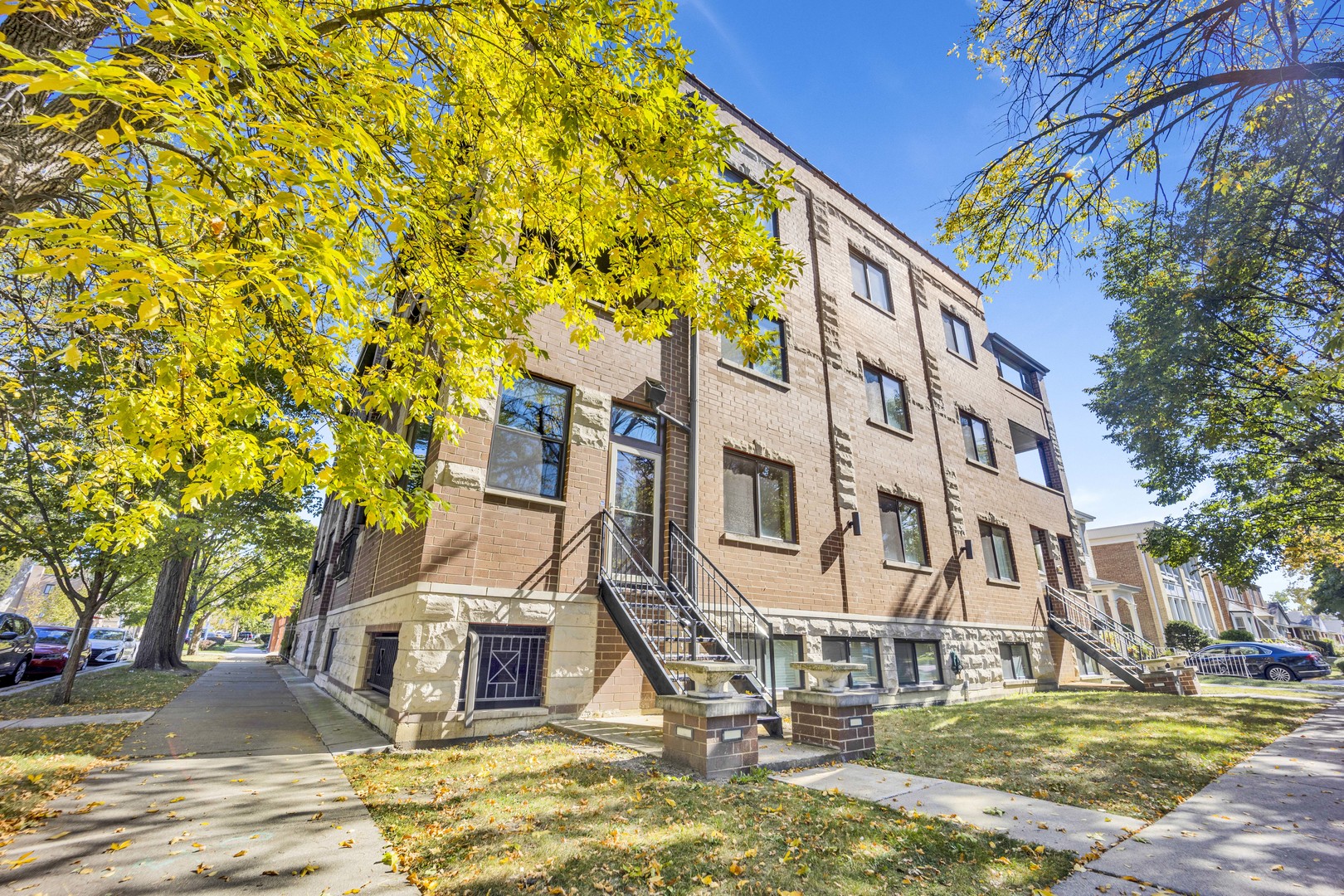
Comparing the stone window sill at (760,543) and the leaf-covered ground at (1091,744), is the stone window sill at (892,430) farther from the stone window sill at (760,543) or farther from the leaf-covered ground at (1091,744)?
the leaf-covered ground at (1091,744)

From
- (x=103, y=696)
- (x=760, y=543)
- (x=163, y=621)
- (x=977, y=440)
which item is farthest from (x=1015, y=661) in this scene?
(x=163, y=621)

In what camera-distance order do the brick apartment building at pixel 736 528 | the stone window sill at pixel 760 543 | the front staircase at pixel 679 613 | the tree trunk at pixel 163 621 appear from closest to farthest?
1. the front staircase at pixel 679 613
2. the brick apartment building at pixel 736 528
3. the stone window sill at pixel 760 543
4. the tree trunk at pixel 163 621

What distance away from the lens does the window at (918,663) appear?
449 inches

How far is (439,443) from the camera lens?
7406mm

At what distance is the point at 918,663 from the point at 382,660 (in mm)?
10325

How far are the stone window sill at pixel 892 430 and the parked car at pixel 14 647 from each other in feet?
67.7

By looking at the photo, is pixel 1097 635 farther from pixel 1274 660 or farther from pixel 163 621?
pixel 163 621

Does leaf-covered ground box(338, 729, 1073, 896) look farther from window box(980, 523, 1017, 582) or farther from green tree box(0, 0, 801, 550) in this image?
window box(980, 523, 1017, 582)

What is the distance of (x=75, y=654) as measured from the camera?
9.61m

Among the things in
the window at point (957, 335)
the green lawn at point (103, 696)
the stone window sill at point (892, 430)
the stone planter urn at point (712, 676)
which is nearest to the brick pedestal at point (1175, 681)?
the stone window sill at point (892, 430)

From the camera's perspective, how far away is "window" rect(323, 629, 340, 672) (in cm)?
1230

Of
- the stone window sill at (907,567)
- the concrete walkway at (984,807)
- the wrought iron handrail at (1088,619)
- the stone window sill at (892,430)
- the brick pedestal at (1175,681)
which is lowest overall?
the concrete walkway at (984,807)

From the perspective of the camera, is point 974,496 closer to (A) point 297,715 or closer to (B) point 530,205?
(B) point 530,205

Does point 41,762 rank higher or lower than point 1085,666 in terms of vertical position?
lower
